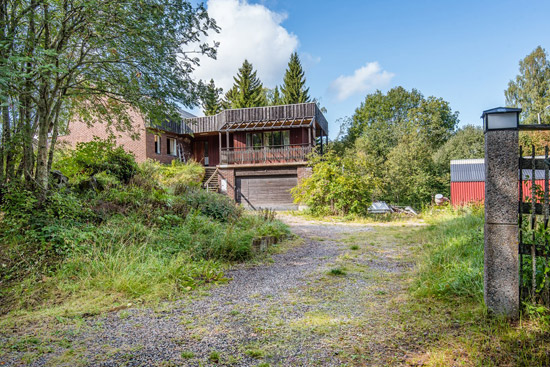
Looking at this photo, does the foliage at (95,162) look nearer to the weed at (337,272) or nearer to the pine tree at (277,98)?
the weed at (337,272)

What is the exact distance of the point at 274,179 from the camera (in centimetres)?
1984

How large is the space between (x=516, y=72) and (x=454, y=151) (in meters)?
12.5

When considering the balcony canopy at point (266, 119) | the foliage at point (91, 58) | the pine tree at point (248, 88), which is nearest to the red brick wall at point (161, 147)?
the balcony canopy at point (266, 119)

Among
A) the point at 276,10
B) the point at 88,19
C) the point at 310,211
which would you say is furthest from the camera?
the point at 310,211

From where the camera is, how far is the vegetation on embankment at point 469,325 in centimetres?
231

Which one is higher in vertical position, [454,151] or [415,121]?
[415,121]

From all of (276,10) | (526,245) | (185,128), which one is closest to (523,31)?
(276,10)

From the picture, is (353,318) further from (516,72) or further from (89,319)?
(516,72)

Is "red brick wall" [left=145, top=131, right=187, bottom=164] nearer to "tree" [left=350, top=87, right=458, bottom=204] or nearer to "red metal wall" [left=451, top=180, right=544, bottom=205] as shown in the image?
"tree" [left=350, top=87, right=458, bottom=204]

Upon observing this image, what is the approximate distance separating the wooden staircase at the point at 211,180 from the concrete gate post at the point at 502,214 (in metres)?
17.7

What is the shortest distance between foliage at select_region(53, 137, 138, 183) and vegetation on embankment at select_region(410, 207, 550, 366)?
761 centimetres

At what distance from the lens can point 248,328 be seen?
9.98 ft

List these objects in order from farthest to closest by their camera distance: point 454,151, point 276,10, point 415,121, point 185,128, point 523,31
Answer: point 415,121
point 454,151
point 185,128
point 276,10
point 523,31

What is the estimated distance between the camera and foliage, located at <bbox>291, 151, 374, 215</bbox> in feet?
45.2
